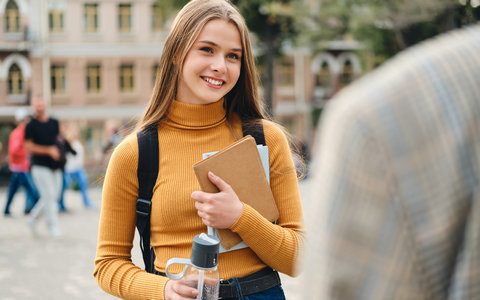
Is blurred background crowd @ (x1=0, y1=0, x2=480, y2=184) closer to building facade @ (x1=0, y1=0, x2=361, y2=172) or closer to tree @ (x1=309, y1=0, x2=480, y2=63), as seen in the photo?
building facade @ (x1=0, y1=0, x2=361, y2=172)

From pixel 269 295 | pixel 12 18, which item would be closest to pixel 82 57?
pixel 12 18

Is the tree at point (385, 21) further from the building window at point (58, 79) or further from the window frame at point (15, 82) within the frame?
the window frame at point (15, 82)

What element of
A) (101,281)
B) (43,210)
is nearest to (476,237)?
(101,281)

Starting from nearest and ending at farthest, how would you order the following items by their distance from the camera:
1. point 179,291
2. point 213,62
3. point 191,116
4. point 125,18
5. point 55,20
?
1. point 179,291
2. point 213,62
3. point 191,116
4. point 55,20
5. point 125,18

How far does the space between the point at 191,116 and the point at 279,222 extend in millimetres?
476

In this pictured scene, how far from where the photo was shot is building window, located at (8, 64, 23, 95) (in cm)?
2912

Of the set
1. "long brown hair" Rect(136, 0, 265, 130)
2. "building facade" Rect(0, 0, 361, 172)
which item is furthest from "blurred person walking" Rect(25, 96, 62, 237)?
"building facade" Rect(0, 0, 361, 172)

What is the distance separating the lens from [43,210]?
340 inches

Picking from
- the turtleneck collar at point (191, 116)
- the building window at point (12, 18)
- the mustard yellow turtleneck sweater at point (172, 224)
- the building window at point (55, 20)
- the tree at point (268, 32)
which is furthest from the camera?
the building window at point (55, 20)

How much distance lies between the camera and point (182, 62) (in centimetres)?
198

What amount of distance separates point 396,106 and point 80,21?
30.9 m

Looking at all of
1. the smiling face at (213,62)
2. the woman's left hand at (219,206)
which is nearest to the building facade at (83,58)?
the smiling face at (213,62)

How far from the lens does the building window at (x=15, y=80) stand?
95.6 feet

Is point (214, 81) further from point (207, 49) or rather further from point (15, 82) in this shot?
point (15, 82)
